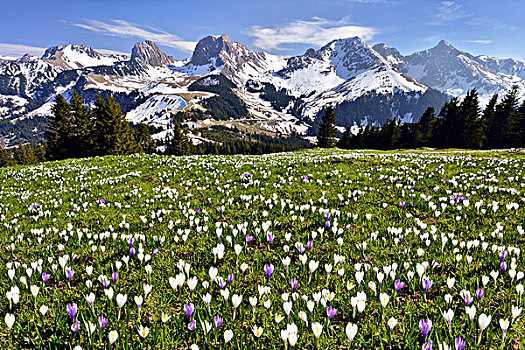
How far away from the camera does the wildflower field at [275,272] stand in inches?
112

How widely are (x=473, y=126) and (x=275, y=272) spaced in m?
80.8

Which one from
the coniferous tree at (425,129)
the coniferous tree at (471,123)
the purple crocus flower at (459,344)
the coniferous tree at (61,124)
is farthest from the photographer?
the coniferous tree at (425,129)

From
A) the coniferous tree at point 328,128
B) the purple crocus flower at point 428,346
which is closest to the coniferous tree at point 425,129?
the coniferous tree at point 328,128

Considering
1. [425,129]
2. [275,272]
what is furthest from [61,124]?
[425,129]

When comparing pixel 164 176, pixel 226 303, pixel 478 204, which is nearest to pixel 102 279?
pixel 226 303

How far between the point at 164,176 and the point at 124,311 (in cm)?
939

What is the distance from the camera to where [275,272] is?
13.5 ft

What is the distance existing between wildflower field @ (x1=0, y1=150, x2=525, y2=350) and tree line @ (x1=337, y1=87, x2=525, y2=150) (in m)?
71.2

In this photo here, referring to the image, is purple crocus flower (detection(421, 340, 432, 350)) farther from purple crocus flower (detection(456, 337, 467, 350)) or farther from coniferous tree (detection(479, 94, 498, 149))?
coniferous tree (detection(479, 94, 498, 149))

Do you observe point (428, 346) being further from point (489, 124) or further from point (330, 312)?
point (489, 124)

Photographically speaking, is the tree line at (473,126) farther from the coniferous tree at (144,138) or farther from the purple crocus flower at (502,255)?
the coniferous tree at (144,138)

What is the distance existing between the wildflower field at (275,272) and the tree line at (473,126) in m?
71.2

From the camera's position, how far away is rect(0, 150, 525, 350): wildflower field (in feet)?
9.31

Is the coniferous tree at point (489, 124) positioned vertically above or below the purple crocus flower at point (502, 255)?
above
